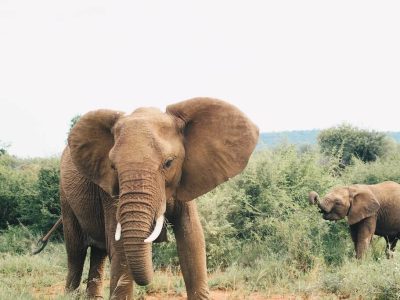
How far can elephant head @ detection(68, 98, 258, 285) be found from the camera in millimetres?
4113

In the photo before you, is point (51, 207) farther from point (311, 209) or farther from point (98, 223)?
point (98, 223)

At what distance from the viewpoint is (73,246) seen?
6633 millimetres

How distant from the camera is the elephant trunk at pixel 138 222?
4.07m

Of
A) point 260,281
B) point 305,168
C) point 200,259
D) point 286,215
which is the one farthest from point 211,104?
point 305,168

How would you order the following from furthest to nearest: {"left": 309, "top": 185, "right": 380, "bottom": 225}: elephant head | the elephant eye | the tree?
the tree, {"left": 309, "top": 185, "right": 380, "bottom": 225}: elephant head, the elephant eye

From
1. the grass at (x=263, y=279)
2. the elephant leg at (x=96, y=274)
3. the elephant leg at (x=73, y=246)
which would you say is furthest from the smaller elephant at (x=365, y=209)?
the elephant leg at (x=73, y=246)

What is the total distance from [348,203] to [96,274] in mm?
5682

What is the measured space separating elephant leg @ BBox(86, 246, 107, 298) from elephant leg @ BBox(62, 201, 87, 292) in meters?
0.14

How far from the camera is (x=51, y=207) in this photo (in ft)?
42.9

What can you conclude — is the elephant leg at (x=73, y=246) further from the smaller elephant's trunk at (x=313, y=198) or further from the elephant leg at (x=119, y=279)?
the smaller elephant's trunk at (x=313, y=198)

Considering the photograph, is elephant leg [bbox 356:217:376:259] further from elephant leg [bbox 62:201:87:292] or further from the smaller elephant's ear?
elephant leg [bbox 62:201:87:292]

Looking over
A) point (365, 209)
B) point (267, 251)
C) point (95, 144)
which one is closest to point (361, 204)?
point (365, 209)

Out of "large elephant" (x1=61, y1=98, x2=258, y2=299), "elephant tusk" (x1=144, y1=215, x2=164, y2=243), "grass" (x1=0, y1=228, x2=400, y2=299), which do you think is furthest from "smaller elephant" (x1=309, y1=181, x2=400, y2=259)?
"elephant tusk" (x1=144, y1=215, x2=164, y2=243)

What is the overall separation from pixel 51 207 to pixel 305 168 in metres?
5.25
